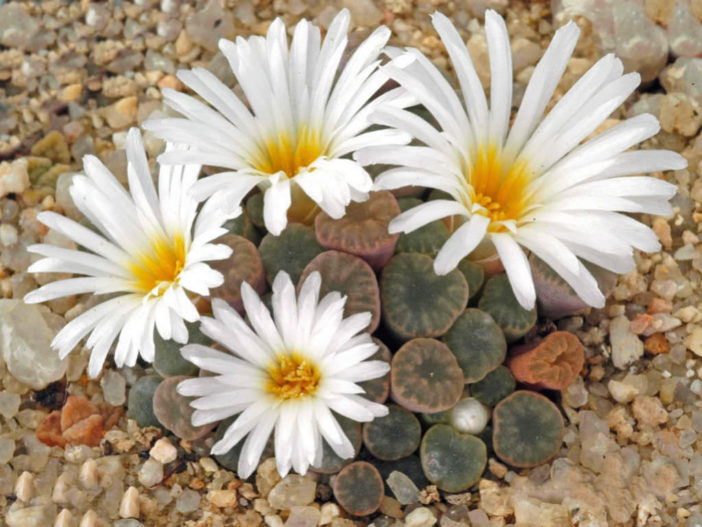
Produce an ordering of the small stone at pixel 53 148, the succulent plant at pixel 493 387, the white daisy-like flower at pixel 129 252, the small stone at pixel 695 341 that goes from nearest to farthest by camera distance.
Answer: the white daisy-like flower at pixel 129 252 < the succulent plant at pixel 493 387 < the small stone at pixel 695 341 < the small stone at pixel 53 148

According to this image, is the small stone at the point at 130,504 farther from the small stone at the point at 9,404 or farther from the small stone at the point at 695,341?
the small stone at the point at 695,341

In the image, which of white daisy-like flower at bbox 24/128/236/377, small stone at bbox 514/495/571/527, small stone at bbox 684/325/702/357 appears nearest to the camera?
white daisy-like flower at bbox 24/128/236/377

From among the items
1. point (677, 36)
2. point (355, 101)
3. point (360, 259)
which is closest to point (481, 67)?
point (677, 36)

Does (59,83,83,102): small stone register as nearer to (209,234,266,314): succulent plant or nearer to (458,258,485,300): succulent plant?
(209,234,266,314): succulent plant

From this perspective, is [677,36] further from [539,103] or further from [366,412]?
[366,412]

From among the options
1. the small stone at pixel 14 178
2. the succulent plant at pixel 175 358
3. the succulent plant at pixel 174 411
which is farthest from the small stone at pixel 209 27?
the succulent plant at pixel 174 411

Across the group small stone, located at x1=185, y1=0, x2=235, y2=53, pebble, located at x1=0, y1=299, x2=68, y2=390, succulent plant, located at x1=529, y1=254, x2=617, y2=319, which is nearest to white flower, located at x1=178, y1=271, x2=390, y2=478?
succulent plant, located at x1=529, y1=254, x2=617, y2=319
